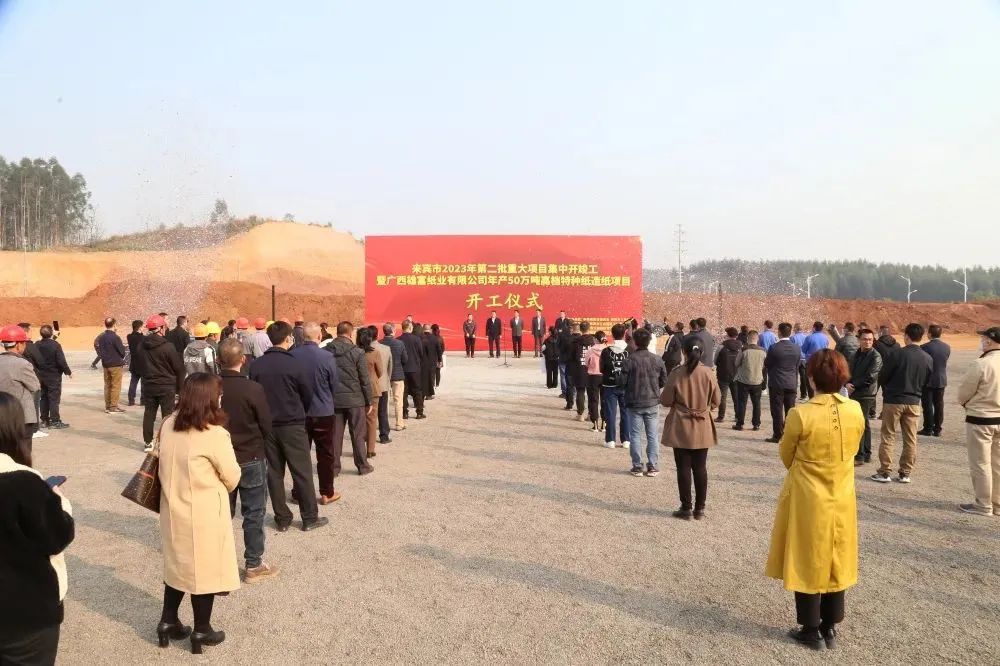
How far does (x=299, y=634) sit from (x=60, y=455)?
7.30m

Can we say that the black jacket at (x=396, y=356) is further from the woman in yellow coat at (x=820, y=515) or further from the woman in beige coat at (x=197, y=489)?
the woman in yellow coat at (x=820, y=515)

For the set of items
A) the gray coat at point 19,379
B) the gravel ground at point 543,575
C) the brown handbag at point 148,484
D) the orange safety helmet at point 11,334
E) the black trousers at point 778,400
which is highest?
the orange safety helmet at point 11,334

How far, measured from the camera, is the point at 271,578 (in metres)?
5.16

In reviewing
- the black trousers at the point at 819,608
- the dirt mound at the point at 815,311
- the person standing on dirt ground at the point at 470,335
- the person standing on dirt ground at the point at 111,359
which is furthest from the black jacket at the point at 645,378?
the dirt mound at the point at 815,311

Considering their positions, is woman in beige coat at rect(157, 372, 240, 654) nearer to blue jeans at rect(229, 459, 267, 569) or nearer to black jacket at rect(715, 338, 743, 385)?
blue jeans at rect(229, 459, 267, 569)

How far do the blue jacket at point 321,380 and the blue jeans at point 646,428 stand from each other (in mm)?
3591

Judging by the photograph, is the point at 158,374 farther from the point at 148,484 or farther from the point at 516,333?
the point at 516,333

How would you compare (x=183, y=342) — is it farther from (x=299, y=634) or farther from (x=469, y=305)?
(x=469, y=305)

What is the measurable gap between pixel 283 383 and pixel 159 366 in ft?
15.7

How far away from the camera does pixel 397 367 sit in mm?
11305

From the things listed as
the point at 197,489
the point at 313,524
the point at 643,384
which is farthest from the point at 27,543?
the point at 643,384

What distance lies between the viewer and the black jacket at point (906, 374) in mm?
7902

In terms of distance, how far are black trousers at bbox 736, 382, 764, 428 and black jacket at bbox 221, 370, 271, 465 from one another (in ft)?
28.0

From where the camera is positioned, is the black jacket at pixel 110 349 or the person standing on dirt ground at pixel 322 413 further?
the black jacket at pixel 110 349
